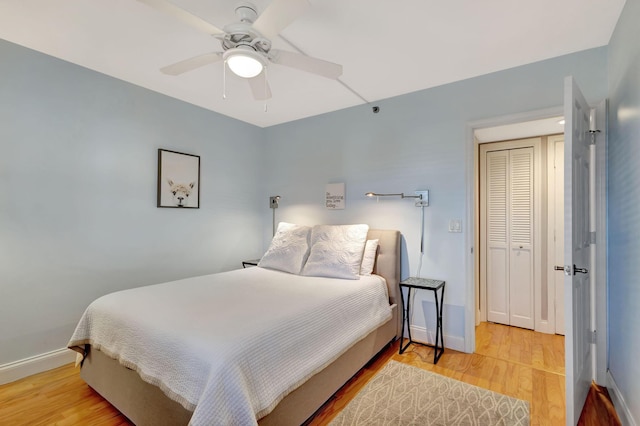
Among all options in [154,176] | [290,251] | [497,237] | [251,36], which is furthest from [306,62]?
[497,237]

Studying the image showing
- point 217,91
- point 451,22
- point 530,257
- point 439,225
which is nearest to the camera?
point 451,22

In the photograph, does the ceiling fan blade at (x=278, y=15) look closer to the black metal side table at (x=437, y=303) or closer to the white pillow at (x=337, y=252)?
the white pillow at (x=337, y=252)

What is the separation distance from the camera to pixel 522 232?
3.36m

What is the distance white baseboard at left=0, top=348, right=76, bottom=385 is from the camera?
221 cm

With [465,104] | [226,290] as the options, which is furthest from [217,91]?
[465,104]

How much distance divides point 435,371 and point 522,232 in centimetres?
194

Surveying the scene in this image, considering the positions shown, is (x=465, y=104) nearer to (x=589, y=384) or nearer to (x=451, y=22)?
(x=451, y=22)

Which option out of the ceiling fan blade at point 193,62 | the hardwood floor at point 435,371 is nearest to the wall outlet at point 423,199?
the hardwood floor at point 435,371

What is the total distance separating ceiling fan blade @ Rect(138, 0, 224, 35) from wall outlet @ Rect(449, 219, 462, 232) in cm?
235

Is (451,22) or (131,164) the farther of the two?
(131,164)

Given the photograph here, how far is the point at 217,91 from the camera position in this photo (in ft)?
10.0

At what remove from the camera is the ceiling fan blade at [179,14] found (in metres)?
1.36

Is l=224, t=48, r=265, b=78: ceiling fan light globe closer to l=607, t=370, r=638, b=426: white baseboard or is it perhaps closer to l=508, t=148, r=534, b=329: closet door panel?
l=607, t=370, r=638, b=426: white baseboard

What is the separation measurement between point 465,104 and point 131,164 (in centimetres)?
317
